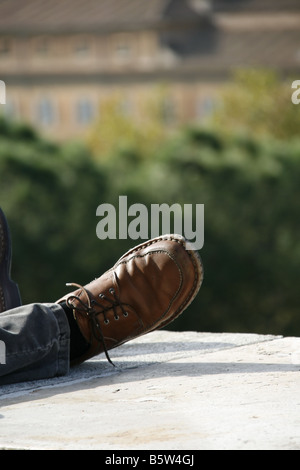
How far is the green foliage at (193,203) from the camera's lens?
32.2ft

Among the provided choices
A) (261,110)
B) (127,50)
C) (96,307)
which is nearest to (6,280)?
(96,307)

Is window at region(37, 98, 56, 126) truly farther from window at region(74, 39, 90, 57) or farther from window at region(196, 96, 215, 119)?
window at region(196, 96, 215, 119)

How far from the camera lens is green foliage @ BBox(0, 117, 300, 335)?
981 cm

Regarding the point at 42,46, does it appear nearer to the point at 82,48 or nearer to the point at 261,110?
the point at 82,48

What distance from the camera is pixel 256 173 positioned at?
10.2 m

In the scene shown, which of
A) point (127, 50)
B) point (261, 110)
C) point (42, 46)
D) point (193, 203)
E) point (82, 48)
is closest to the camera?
point (193, 203)

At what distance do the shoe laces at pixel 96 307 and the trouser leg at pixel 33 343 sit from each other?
0.07 meters

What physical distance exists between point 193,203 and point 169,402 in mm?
8110

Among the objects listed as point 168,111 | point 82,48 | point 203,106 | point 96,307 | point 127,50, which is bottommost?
point 96,307

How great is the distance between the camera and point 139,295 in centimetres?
210

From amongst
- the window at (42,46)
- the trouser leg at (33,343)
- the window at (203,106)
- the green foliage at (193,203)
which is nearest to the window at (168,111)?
the window at (203,106)

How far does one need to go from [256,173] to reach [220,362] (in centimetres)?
814
